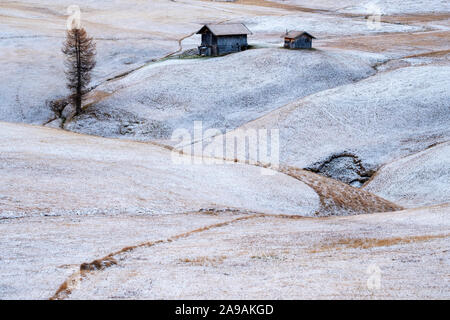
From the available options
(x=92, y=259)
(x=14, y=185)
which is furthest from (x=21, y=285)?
(x=14, y=185)

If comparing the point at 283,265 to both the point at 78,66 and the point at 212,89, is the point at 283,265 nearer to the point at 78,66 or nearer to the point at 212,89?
the point at 212,89

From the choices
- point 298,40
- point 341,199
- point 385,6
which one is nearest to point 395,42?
point 298,40

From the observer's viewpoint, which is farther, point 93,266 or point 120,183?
point 120,183

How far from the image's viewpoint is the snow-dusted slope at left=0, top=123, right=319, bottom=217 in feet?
97.7

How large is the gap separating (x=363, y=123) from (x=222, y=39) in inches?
1243

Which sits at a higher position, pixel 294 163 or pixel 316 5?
pixel 316 5

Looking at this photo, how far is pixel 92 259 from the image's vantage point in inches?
825

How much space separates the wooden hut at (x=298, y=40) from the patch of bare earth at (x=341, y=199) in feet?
130

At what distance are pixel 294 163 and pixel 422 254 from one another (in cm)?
2933

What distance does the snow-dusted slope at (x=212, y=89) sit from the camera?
206 ft

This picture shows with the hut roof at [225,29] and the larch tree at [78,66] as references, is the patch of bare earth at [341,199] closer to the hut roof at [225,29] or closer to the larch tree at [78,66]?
the larch tree at [78,66]

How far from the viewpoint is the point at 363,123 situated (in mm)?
57688

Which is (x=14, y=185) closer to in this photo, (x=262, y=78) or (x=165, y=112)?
(x=165, y=112)
